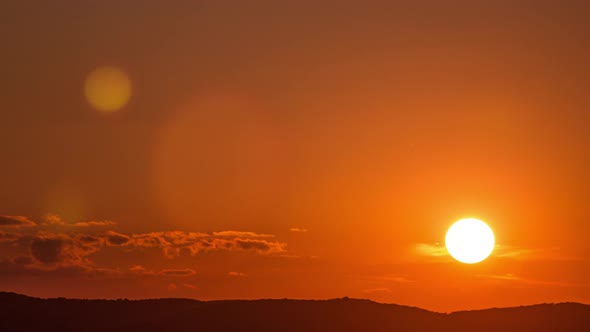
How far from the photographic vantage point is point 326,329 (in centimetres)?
14312

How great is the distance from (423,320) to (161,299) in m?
42.2

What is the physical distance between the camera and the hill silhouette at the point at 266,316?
14225 cm

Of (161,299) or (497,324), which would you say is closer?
(497,324)

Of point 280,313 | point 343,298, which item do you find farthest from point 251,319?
point 343,298

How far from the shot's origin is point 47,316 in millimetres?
147875

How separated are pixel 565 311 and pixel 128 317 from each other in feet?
219

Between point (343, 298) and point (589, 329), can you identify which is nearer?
point (589, 329)

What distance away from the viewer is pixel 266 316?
148 metres

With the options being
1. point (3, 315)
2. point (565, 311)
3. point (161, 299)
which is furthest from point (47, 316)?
point (565, 311)

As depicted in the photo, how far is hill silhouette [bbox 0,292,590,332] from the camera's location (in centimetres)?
14225

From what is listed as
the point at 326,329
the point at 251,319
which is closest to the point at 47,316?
the point at 251,319

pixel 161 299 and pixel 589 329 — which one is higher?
pixel 161 299

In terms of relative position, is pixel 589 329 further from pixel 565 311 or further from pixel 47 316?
pixel 47 316

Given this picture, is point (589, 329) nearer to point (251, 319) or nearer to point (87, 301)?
point (251, 319)
